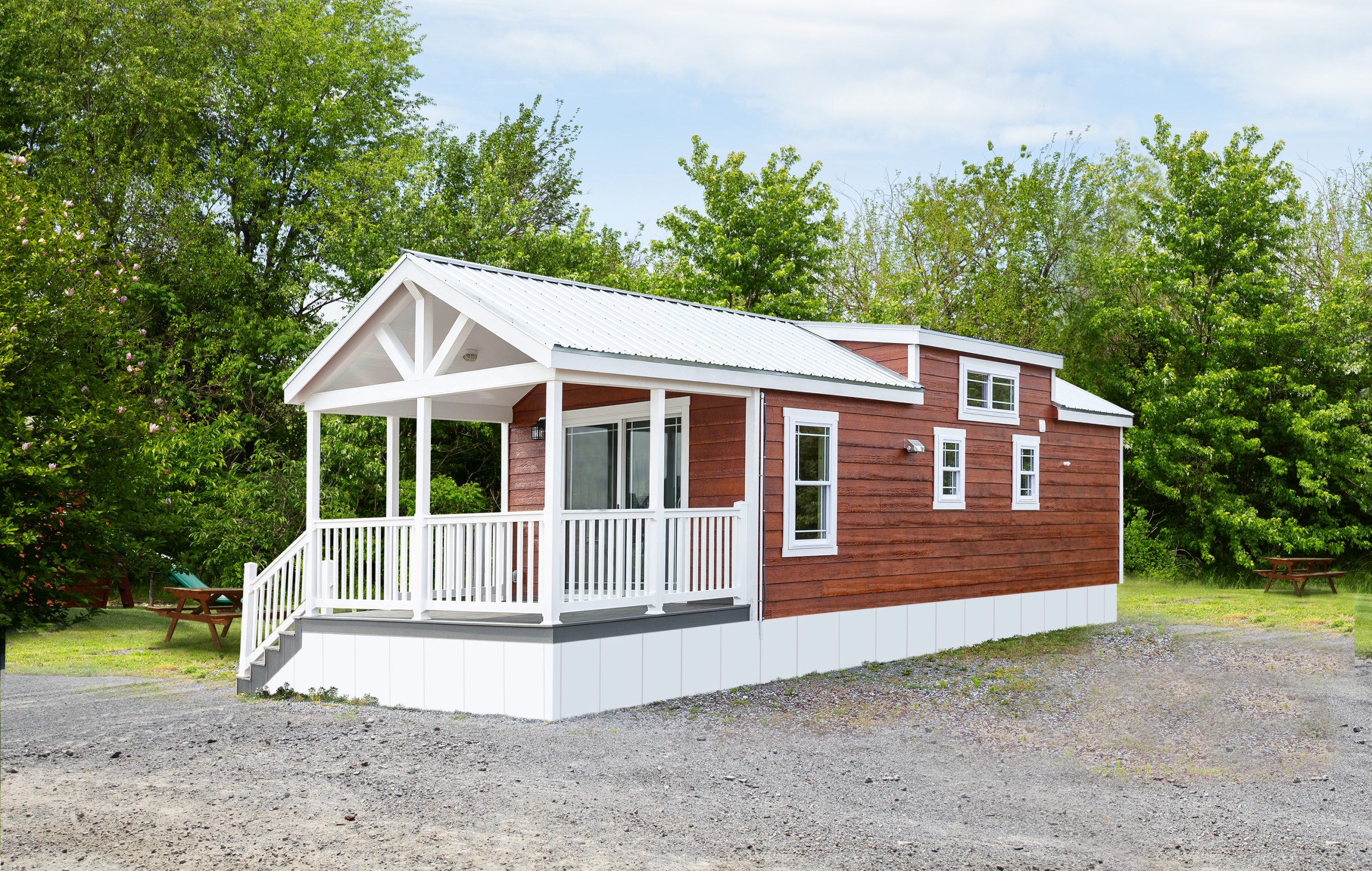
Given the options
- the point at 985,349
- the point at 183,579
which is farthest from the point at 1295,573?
the point at 183,579

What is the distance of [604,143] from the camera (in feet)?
99.4

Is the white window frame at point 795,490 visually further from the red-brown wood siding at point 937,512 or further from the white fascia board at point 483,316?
the white fascia board at point 483,316

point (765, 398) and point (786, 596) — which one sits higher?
point (765, 398)

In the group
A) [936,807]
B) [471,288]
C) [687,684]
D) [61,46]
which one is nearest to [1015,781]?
[936,807]

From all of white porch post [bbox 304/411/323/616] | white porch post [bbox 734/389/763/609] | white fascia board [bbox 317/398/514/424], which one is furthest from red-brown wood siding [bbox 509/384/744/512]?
white porch post [bbox 304/411/323/616]

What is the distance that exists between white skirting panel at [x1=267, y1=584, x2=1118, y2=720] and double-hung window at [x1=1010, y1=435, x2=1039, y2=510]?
8.78 feet

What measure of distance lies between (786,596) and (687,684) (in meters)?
1.68

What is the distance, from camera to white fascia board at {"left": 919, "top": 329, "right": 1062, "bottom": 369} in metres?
14.1

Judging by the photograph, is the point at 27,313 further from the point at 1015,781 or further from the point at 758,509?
the point at 1015,781

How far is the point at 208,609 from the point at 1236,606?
16604 millimetres

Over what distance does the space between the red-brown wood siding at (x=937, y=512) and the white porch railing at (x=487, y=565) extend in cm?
92

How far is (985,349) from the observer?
585 inches

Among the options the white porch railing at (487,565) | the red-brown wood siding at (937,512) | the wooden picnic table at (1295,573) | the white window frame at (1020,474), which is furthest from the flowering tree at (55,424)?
the wooden picnic table at (1295,573)

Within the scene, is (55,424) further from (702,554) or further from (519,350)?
(702,554)
